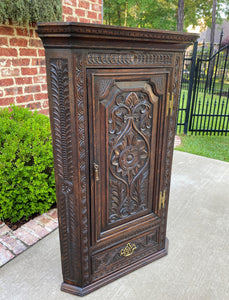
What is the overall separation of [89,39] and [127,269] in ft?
5.53

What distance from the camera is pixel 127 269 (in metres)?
1.92

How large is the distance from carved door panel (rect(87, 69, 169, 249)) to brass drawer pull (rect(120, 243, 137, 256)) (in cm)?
10

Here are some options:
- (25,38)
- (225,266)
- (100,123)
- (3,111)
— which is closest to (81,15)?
(25,38)

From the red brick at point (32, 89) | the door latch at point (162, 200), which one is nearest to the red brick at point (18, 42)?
the red brick at point (32, 89)

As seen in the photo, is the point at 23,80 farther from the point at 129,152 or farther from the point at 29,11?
the point at 129,152

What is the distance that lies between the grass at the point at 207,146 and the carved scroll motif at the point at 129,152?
3.42m

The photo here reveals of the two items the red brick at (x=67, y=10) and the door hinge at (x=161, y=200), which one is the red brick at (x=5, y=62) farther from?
the door hinge at (x=161, y=200)

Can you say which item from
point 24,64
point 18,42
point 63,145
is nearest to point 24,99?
point 24,64

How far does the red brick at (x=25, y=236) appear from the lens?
220 cm

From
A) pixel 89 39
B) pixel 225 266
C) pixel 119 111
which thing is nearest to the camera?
pixel 89 39

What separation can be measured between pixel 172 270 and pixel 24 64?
2.90 m

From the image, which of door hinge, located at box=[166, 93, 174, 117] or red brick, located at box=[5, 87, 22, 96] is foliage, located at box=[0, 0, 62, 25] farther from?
door hinge, located at box=[166, 93, 174, 117]

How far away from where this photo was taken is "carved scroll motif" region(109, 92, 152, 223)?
5.03 feet

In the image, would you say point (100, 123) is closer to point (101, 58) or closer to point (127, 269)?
point (101, 58)
